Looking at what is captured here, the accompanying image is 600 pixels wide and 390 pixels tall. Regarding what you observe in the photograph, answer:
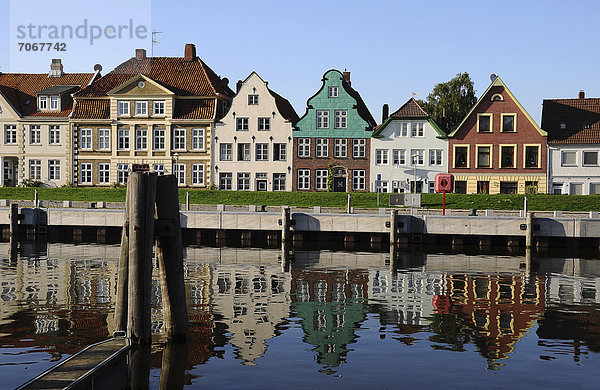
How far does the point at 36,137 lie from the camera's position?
3041 inches

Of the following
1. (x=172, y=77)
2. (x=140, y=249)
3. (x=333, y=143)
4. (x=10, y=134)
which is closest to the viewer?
(x=140, y=249)

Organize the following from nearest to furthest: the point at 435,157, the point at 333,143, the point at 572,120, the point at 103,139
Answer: the point at 572,120 < the point at 435,157 < the point at 333,143 < the point at 103,139

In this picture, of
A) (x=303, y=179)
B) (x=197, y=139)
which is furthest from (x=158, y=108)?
(x=303, y=179)

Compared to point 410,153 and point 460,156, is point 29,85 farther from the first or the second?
point 460,156

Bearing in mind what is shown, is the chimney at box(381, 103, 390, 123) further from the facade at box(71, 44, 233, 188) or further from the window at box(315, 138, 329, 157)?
the facade at box(71, 44, 233, 188)

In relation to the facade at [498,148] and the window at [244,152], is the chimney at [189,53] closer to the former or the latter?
the window at [244,152]

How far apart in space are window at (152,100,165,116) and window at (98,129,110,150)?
19.1 feet

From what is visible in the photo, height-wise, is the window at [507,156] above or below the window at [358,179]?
above

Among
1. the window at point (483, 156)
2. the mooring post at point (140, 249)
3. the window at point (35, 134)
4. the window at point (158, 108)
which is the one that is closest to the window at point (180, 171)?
the window at point (158, 108)

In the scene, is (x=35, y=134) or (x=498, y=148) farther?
(x=35, y=134)

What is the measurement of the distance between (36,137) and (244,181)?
24.5 meters

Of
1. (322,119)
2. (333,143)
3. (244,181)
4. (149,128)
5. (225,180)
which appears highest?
(322,119)

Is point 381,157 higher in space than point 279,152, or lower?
lower

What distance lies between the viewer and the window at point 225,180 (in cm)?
7375
